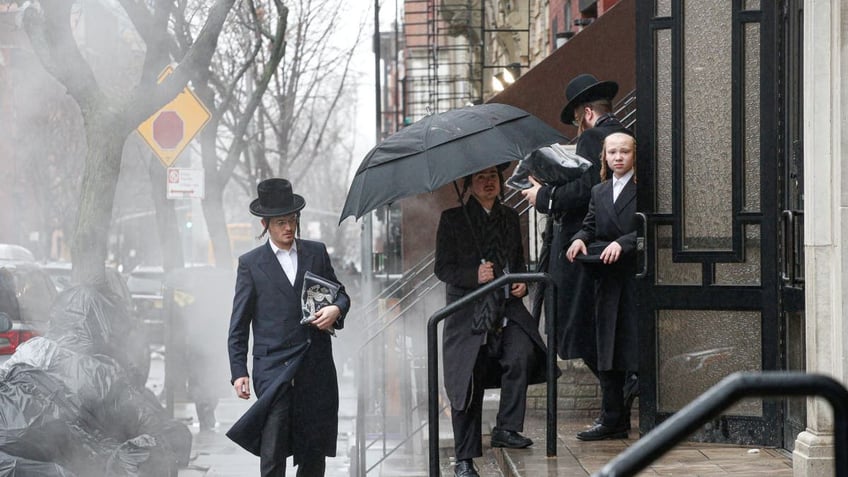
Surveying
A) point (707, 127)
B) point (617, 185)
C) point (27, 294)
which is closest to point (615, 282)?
point (617, 185)

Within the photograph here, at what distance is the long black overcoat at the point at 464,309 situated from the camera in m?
6.93

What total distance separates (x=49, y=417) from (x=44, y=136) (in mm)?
27337

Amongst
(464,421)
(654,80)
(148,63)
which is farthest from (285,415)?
(148,63)

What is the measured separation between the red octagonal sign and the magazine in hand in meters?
7.94

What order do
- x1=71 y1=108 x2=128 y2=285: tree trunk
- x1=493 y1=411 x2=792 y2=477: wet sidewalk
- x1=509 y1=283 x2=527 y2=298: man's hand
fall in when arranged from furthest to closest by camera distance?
x1=71 y1=108 x2=128 y2=285: tree trunk < x1=509 y1=283 x2=527 y2=298: man's hand < x1=493 y1=411 x2=792 y2=477: wet sidewalk

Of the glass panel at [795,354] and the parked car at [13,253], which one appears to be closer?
the glass panel at [795,354]

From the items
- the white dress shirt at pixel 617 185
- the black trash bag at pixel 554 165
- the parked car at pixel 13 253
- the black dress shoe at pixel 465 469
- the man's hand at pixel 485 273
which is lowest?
the black dress shoe at pixel 465 469

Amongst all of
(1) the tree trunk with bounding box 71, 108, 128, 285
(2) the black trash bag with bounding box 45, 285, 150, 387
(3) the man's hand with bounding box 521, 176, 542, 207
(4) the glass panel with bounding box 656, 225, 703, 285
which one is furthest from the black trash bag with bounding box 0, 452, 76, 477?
(1) the tree trunk with bounding box 71, 108, 128, 285

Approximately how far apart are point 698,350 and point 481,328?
1283 millimetres

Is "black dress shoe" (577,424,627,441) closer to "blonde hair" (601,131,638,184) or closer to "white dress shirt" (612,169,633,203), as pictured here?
"white dress shirt" (612,169,633,203)

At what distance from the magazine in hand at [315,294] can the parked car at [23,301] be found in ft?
15.9

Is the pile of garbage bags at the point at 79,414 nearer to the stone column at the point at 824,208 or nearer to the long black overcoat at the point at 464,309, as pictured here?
the long black overcoat at the point at 464,309

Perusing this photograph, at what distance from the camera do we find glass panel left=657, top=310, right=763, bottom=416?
703 cm

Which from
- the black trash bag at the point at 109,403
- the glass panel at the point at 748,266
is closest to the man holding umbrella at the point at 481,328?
the glass panel at the point at 748,266
